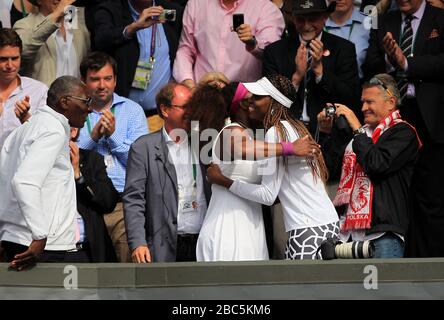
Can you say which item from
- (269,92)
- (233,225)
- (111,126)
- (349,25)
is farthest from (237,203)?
(349,25)

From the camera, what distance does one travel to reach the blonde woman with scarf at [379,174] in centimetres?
1070

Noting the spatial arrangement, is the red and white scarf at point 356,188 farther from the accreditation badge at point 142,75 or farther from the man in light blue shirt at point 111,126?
the accreditation badge at point 142,75

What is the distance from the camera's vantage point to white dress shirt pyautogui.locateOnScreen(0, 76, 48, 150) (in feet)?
39.2

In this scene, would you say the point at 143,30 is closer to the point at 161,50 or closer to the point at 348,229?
the point at 161,50

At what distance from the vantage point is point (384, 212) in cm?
1069

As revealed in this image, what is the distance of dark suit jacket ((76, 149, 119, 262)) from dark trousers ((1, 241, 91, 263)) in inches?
6.1

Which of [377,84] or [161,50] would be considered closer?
[377,84]

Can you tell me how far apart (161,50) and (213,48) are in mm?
477

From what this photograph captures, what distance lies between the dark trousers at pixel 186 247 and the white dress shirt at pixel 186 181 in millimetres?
36

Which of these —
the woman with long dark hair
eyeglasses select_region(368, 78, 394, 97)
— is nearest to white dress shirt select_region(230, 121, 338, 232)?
the woman with long dark hair

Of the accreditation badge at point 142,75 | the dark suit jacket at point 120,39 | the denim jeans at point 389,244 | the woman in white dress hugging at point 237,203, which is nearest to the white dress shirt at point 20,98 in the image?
the dark suit jacket at point 120,39

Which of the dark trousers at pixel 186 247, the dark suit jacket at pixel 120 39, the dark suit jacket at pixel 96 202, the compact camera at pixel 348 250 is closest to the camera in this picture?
the compact camera at pixel 348 250

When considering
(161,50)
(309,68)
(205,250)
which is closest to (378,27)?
(309,68)

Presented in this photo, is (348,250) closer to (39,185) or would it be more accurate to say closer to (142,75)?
(39,185)
